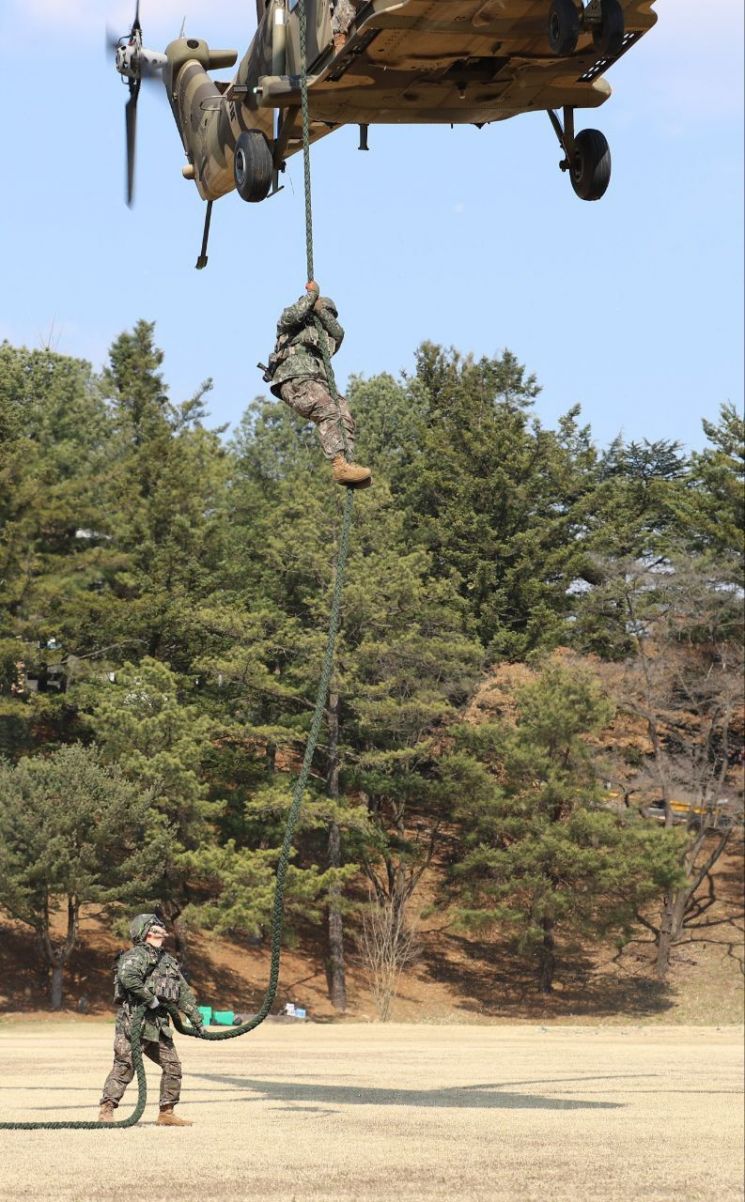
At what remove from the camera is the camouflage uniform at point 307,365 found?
8266 mm

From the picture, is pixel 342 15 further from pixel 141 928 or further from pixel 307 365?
pixel 141 928

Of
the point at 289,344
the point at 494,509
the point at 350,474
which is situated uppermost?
the point at 494,509

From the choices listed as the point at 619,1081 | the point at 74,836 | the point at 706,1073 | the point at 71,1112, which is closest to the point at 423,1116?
the point at 71,1112

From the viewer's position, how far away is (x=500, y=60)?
8578 millimetres

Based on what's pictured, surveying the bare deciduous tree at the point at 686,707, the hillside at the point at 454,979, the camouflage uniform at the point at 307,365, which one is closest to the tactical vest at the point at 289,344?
the camouflage uniform at the point at 307,365

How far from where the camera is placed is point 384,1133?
14.1 m

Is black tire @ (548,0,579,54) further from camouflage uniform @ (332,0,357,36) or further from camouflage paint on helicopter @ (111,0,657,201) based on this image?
camouflage uniform @ (332,0,357,36)

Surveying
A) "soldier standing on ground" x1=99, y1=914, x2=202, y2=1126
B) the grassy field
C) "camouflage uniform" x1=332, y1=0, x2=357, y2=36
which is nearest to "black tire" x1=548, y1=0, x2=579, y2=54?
"camouflage uniform" x1=332, y1=0, x2=357, y2=36

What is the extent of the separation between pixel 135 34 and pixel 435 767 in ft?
129

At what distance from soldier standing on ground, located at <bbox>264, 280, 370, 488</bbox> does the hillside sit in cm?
3354

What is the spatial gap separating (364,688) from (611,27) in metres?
36.3

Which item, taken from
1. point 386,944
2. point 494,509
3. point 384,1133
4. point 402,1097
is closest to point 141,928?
point 384,1133

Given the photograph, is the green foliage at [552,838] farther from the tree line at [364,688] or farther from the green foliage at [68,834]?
the green foliage at [68,834]

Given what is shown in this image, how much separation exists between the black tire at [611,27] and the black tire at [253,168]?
1.68 m
